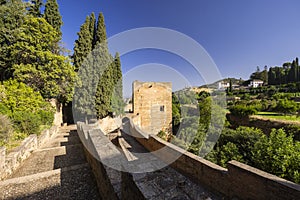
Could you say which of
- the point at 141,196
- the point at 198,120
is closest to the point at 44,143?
the point at 141,196

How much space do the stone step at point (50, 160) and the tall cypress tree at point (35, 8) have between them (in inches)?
420

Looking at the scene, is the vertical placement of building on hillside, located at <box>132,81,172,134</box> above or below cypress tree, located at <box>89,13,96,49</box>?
below

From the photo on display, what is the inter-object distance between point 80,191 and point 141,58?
26.1 feet

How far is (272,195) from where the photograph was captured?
2.95 meters

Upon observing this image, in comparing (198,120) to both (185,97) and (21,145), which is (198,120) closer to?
(185,97)

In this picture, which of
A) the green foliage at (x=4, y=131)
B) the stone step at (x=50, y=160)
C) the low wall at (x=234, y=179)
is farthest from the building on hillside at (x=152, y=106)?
the green foliage at (x=4, y=131)

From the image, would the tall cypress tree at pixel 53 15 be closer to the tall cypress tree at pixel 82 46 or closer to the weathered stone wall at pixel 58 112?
the tall cypress tree at pixel 82 46

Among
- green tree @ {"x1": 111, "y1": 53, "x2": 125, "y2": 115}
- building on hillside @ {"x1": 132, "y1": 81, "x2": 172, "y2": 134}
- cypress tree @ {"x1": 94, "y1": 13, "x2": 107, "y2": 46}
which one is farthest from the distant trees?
cypress tree @ {"x1": 94, "y1": 13, "x2": 107, "y2": 46}

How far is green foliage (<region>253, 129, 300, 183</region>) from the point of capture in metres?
4.01

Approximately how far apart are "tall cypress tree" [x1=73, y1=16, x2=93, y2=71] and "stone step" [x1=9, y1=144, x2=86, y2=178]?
26.5 ft

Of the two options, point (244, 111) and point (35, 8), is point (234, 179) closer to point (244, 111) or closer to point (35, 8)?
point (244, 111)

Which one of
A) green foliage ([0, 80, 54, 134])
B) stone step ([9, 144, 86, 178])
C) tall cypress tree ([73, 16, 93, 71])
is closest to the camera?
stone step ([9, 144, 86, 178])

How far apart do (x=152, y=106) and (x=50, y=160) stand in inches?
347

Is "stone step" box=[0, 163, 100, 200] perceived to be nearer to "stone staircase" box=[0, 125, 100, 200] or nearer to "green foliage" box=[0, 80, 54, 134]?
"stone staircase" box=[0, 125, 100, 200]
